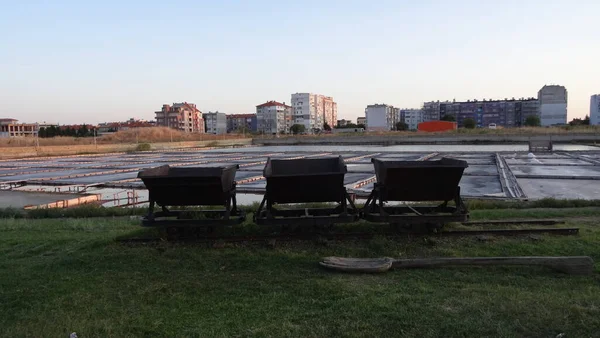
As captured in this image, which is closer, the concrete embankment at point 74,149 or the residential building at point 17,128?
the concrete embankment at point 74,149

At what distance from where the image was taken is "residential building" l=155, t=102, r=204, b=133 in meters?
157

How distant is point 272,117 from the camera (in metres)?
173

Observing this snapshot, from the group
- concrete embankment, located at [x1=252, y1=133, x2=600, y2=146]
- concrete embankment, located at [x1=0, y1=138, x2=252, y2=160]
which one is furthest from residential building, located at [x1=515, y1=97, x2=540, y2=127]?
Answer: concrete embankment, located at [x1=0, y1=138, x2=252, y2=160]

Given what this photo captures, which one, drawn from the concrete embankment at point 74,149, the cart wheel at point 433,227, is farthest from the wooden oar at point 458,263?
the concrete embankment at point 74,149

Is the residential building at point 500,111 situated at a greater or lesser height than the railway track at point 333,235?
greater

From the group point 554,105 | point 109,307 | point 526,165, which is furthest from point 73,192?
point 554,105

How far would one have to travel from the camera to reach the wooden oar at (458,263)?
6008 mm

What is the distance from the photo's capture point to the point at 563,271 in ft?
20.0

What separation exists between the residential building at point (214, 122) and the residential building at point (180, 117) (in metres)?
12.8

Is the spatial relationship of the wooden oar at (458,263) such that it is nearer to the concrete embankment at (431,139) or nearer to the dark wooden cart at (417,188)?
the dark wooden cart at (417,188)

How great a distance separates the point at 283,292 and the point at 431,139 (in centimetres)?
7150

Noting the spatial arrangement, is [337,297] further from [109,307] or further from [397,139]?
[397,139]

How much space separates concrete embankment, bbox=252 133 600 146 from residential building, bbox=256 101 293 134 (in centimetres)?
8432

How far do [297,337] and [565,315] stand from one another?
102 inches
